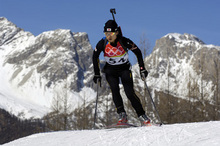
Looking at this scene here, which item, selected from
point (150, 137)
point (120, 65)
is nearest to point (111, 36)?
point (120, 65)

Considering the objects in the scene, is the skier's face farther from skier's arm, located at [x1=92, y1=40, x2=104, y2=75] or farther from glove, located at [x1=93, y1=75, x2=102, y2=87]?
glove, located at [x1=93, y1=75, x2=102, y2=87]

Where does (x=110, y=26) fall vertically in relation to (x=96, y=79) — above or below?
above

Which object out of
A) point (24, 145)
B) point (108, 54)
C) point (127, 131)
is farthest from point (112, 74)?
point (24, 145)

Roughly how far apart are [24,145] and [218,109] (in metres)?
19.3

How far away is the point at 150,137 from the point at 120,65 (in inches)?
99.9

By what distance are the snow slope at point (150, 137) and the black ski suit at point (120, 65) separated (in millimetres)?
1236

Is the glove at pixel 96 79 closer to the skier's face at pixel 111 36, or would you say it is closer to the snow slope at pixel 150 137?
the skier's face at pixel 111 36

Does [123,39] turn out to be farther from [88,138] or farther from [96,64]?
[88,138]

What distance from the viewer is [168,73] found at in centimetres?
2805

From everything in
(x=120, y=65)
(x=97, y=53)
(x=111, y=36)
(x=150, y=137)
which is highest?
(x=111, y=36)

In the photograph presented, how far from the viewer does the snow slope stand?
5.57 metres

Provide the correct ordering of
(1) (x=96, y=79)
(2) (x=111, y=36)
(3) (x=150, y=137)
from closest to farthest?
(3) (x=150, y=137) → (2) (x=111, y=36) → (1) (x=96, y=79)

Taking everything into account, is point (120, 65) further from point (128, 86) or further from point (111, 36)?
point (111, 36)

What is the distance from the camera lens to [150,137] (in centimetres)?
631
